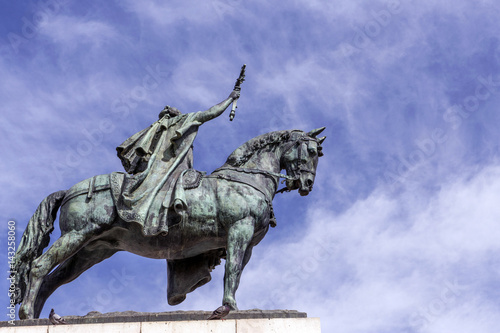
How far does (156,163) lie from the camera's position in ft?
44.0

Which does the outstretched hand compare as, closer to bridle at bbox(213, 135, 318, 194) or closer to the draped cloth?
the draped cloth

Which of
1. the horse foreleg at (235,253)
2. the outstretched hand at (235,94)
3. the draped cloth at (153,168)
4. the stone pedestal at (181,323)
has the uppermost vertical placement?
the outstretched hand at (235,94)

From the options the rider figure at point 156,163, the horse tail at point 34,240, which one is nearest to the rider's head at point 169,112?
the rider figure at point 156,163

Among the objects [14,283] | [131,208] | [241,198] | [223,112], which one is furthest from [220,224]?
[14,283]

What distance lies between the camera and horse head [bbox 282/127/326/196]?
13.6 meters

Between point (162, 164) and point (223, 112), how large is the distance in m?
1.52

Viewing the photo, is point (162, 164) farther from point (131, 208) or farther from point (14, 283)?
point (14, 283)

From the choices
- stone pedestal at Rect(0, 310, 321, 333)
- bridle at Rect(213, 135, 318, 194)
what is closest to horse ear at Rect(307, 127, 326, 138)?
bridle at Rect(213, 135, 318, 194)

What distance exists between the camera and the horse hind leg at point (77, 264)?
42.3ft

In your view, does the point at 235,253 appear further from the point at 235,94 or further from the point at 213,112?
the point at 235,94

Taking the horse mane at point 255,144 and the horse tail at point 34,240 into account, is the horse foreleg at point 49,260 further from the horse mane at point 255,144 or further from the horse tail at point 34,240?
the horse mane at point 255,144

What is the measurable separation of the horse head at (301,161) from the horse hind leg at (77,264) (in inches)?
129

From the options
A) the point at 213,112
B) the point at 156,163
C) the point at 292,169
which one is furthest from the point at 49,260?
the point at 292,169

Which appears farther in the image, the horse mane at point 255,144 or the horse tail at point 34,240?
the horse mane at point 255,144
